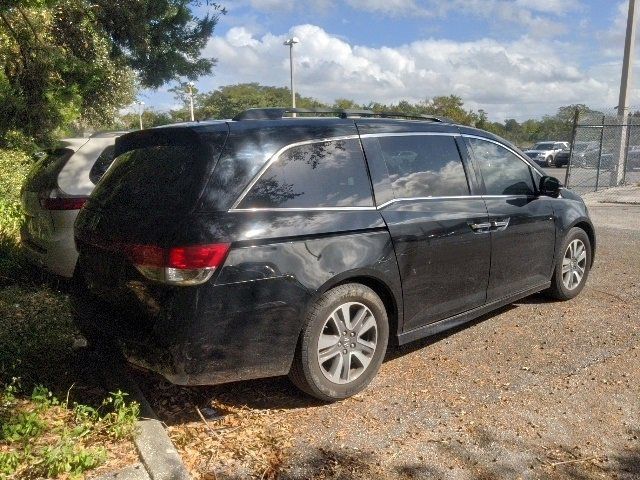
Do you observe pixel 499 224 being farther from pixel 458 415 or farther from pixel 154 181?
pixel 154 181

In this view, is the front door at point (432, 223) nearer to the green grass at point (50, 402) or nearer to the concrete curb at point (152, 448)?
the concrete curb at point (152, 448)

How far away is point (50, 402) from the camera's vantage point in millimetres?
3496

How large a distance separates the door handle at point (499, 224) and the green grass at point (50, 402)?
291 cm

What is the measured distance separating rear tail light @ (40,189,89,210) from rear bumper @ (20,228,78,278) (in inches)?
8.1

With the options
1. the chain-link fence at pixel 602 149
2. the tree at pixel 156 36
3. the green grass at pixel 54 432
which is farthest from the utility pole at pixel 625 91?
the green grass at pixel 54 432

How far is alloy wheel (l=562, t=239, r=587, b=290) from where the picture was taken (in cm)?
562

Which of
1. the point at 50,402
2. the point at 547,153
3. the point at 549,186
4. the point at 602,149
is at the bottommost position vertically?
the point at 547,153

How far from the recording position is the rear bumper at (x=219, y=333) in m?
3.10

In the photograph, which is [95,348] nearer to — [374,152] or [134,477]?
[134,477]

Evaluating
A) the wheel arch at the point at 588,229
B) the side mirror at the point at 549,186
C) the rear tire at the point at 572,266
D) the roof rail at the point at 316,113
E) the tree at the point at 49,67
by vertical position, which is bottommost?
the rear tire at the point at 572,266

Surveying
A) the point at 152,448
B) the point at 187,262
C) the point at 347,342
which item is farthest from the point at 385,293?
the point at 152,448

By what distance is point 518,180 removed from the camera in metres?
5.10

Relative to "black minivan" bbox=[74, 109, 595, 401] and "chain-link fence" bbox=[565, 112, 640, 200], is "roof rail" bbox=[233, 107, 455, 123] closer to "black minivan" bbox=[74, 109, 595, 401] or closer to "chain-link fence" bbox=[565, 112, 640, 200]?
"black minivan" bbox=[74, 109, 595, 401]

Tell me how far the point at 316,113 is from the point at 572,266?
3048 mm
